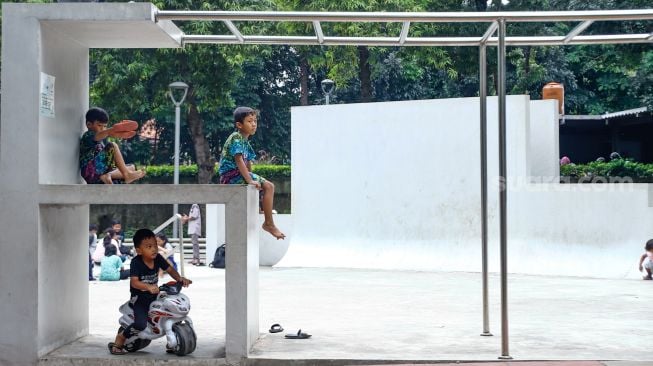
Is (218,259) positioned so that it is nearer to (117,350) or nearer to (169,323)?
(117,350)

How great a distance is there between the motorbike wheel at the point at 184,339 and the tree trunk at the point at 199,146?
22.5 meters

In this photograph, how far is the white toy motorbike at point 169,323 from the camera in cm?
694

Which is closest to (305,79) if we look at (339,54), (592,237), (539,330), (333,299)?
(339,54)

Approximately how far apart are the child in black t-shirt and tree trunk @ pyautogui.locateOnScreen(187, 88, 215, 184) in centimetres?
2231

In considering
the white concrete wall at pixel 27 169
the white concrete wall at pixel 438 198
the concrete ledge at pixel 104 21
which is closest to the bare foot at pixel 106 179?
the white concrete wall at pixel 27 169

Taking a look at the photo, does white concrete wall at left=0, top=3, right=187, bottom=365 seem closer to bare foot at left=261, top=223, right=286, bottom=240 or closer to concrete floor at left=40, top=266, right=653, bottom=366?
concrete floor at left=40, top=266, right=653, bottom=366

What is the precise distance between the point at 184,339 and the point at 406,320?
9.62ft

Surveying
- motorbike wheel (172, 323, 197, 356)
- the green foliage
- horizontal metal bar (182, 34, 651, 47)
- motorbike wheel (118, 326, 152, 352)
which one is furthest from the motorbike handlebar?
the green foliage

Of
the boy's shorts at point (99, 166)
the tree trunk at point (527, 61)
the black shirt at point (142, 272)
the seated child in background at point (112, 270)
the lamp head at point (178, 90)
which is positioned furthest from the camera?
the tree trunk at point (527, 61)

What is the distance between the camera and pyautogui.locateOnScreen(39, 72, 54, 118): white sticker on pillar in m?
6.97

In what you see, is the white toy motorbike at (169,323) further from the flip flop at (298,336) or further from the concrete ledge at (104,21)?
the concrete ledge at (104,21)

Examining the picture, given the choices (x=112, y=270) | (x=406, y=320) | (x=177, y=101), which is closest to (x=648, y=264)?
(x=406, y=320)

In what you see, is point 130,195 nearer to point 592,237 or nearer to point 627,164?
point 592,237

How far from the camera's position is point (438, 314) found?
32.2 ft
